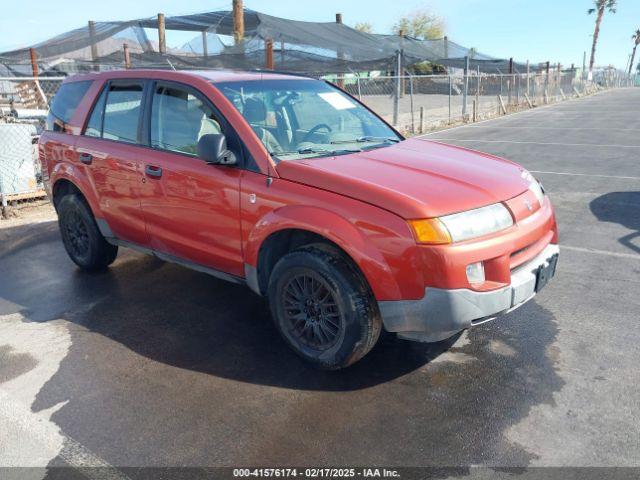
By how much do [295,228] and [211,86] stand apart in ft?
4.27

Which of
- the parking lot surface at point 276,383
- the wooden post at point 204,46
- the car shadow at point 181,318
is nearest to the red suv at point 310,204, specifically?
the car shadow at point 181,318

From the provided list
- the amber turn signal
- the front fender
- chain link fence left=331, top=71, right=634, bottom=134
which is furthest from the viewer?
chain link fence left=331, top=71, right=634, bottom=134

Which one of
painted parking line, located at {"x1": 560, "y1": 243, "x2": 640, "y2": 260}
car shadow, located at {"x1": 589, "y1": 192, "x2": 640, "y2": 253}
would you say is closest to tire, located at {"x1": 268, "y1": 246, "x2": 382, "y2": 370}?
painted parking line, located at {"x1": 560, "y1": 243, "x2": 640, "y2": 260}

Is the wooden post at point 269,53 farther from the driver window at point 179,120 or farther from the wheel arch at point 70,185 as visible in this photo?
the driver window at point 179,120

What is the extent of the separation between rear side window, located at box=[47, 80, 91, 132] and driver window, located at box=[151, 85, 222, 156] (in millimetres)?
1125

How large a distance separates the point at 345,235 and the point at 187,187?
4.56 ft

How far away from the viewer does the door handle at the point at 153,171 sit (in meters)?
4.08

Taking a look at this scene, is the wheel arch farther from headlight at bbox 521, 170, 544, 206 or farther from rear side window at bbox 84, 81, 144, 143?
headlight at bbox 521, 170, 544, 206

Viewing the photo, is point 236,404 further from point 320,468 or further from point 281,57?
point 281,57

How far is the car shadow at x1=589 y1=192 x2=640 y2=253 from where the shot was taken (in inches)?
235

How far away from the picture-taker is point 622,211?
7.05 metres

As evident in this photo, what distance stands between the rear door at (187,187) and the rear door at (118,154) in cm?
13

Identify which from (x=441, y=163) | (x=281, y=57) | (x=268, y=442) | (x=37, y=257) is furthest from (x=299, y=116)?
(x=281, y=57)

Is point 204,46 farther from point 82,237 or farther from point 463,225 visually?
point 463,225
